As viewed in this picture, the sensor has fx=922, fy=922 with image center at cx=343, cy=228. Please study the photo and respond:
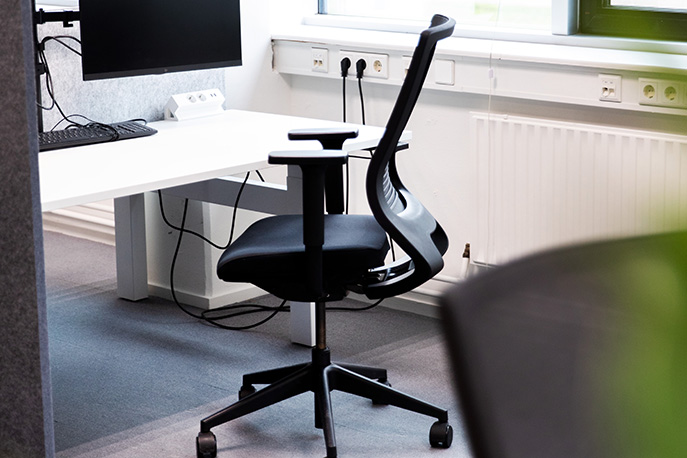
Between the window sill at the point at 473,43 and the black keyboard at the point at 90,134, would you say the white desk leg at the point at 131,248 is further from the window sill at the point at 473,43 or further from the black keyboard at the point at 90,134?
the window sill at the point at 473,43

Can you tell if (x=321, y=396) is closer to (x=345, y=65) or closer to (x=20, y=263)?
(x=20, y=263)

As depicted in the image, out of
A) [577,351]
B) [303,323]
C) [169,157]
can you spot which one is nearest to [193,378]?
[303,323]

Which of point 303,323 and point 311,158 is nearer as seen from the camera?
point 311,158

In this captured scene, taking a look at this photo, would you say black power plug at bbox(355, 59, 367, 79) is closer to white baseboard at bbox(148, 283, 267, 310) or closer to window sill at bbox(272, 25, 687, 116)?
window sill at bbox(272, 25, 687, 116)

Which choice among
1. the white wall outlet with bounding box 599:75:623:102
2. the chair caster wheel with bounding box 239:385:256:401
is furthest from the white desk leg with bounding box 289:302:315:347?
the white wall outlet with bounding box 599:75:623:102

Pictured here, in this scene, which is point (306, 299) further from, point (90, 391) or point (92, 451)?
point (90, 391)

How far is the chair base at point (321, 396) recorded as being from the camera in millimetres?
1924

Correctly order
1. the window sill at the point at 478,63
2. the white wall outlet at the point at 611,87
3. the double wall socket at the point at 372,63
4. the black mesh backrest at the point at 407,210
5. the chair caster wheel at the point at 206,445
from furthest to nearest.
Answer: the double wall socket at the point at 372,63, the window sill at the point at 478,63, the chair caster wheel at the point at 206,445, the black mesh backrest at the point at 407,210, the white wall outlet at the point at 611,87

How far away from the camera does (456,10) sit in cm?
288

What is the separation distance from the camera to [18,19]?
143 cm

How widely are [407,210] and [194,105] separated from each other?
880 millimetres

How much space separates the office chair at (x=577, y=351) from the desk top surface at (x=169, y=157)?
4.89 ft

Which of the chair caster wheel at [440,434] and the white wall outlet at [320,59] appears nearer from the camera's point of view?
the chair caster wheel at [440,434]

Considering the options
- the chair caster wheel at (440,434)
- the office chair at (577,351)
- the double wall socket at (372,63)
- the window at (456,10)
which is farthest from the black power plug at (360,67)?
the office chair at (577,351)
